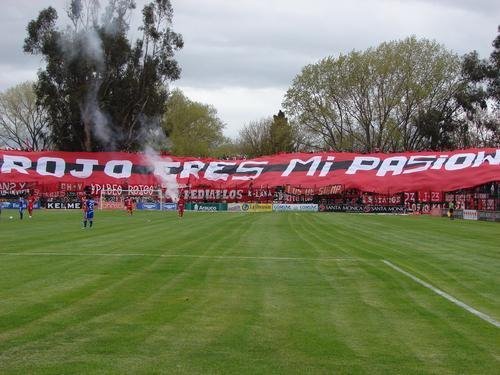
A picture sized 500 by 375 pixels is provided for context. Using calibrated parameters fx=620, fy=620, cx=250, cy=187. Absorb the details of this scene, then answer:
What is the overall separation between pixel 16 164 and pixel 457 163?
149 feet

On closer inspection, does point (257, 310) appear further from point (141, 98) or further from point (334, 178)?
point (141, 98)

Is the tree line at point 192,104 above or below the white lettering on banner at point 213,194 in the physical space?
above

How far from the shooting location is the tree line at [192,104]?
65125mm

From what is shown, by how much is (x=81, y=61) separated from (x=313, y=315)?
60710 mm

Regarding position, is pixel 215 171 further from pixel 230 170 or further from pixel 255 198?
pixel 255 198

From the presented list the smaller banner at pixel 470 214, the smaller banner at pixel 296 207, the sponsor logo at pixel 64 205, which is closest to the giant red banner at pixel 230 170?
the sponsor logo at pixel 64 205

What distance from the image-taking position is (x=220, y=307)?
983cm

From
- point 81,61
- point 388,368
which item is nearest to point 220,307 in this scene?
point 388,368

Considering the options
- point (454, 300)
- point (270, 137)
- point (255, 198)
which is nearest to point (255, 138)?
point (270, 137)

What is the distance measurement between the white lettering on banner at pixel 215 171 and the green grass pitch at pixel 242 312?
161ft

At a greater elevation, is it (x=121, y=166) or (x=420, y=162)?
(x=420, y=162)

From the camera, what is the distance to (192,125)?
103m

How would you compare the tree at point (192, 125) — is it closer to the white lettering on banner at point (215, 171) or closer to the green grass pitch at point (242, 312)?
the white lettering on banner at point (215, 171)

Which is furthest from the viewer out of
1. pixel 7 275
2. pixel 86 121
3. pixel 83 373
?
pixel 86 121
